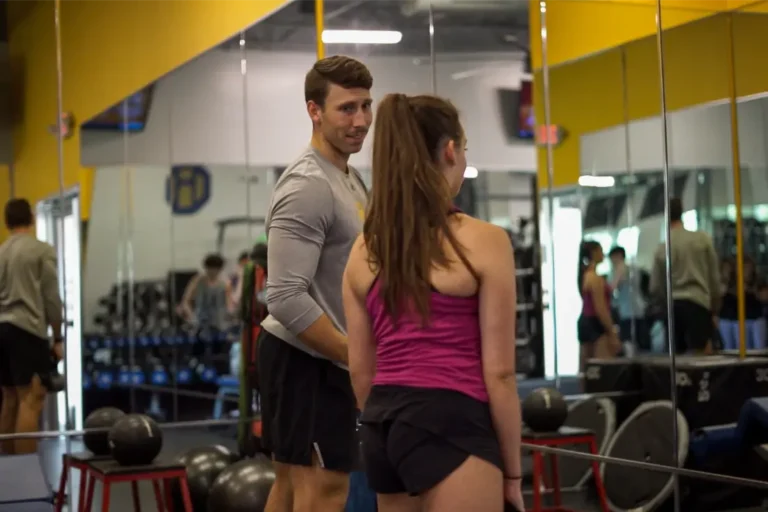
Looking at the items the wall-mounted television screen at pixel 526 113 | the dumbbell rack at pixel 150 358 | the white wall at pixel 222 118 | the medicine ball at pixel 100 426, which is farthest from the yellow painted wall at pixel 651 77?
the dumbbell rack at pixel 150 358

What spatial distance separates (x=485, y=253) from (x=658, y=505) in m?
2.08

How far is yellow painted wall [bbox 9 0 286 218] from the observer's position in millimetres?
5277

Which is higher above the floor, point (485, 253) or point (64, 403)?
point (485, 253)

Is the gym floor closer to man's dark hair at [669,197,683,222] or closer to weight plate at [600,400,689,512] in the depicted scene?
weight plate at [600,400,689,512]

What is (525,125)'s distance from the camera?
15.8 ft

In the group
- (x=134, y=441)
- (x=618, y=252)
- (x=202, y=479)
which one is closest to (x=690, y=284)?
(x=618, y=252)

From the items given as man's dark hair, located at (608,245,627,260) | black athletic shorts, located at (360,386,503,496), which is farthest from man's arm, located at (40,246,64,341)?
black athletic shorts, located at (360,386,503,496)

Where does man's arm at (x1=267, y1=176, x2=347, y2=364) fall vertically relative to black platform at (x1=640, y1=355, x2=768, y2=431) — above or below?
above

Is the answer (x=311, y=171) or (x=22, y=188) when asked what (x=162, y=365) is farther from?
(x=311, y=171)

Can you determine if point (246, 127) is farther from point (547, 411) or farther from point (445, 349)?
point (445, 349)

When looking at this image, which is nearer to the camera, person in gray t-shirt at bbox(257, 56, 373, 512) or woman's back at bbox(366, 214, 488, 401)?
woman's back at bbox(366, 214, 488, 401)

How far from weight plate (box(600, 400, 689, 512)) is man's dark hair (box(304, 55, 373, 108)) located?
1756 mm

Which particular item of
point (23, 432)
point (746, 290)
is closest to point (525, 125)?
point (746, 290)

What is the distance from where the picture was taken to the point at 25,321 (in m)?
5.13
